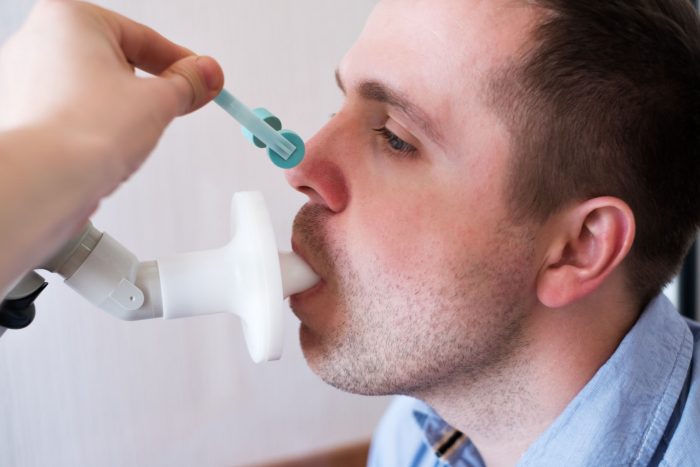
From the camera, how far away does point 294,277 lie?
0.83 m

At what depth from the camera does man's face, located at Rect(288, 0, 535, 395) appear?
0.84m

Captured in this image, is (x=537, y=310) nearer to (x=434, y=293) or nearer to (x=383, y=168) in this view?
(x=434, y=293)

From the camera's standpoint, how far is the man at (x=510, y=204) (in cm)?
84

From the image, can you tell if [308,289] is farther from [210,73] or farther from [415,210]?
[210,73]

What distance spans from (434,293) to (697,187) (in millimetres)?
388

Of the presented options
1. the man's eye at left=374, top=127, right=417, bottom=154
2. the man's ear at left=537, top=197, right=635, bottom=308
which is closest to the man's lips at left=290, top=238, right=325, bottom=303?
the man's eye at left=374, top=127, right=417, bottom=154

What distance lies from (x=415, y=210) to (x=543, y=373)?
28cm

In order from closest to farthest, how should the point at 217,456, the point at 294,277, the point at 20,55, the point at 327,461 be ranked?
the point at 20,55
the point at 294,277
the point at 217,456
the point at 327,461

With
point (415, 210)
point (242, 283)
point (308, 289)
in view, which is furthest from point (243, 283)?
point (415, 210)

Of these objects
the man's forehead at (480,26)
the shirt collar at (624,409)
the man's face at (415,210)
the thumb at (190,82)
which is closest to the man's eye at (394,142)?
the man's face at (415,210)

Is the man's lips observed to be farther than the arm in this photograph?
Yes

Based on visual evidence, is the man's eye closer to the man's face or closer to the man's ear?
the man's face

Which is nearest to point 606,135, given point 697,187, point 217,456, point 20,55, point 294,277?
point 697,187

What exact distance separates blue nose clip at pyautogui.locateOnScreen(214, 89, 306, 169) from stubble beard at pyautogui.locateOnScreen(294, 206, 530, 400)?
0.09m
